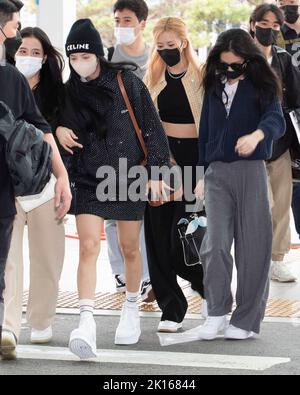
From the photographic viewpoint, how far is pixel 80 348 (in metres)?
5.42

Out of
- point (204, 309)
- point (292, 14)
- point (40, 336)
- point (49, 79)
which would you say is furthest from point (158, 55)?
point (292, 14)

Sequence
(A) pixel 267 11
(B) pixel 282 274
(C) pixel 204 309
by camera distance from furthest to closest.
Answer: (B) pixel 282 274
(A) pixel 267 11
(C) pixel 204 309

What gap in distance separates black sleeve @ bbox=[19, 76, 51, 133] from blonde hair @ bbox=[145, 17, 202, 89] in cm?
181

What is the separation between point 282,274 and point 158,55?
2326 millimetres

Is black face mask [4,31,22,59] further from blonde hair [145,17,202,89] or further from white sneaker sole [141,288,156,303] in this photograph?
white sneaker sole [141,288,156,303]

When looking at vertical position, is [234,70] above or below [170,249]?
above

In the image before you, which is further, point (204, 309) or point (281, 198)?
point (281, 198)

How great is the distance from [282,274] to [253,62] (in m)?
2.41

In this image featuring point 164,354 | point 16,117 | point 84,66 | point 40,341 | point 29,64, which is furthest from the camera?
point 29,64

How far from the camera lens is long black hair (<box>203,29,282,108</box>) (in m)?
6.05

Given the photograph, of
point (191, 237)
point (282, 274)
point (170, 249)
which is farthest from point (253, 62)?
point (282, 274)

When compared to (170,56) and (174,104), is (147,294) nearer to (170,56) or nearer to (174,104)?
(174,104)

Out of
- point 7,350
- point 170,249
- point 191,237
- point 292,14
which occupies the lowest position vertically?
point 7,350

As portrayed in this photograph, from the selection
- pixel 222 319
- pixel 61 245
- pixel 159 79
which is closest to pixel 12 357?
pixel 61 245
